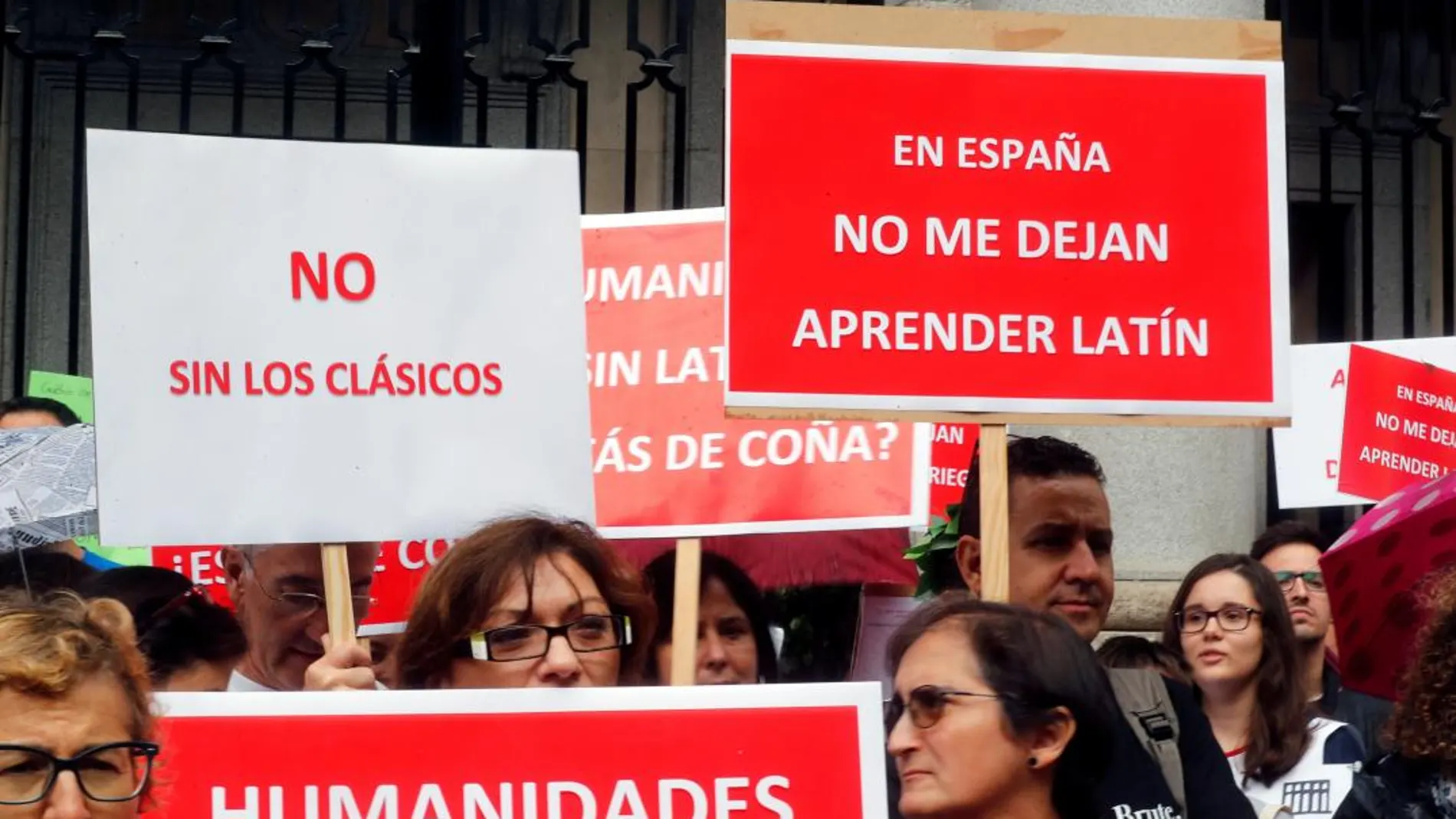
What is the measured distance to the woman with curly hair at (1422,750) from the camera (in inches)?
143

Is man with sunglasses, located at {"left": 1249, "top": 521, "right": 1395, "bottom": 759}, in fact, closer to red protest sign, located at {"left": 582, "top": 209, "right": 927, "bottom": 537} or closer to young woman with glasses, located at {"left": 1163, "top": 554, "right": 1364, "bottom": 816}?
young woman with glasses, located at {"left": 1163, "top": 554, "right": 1364, "bottom": 816}

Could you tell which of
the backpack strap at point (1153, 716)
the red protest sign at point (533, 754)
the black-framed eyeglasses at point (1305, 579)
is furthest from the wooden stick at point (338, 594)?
the black-framed eyeglasses at point (1305, 579)

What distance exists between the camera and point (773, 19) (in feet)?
14.6

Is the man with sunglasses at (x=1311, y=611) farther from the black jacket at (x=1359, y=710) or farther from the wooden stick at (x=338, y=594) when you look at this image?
the wooden stick at (x=338, y=594)

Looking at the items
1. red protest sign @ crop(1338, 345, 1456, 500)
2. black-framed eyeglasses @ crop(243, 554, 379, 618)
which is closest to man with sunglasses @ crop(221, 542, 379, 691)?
black-framed eyeglasses @ crop(243, 554, 379, 618)

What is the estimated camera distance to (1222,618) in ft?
17.8

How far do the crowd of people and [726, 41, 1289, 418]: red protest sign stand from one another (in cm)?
46

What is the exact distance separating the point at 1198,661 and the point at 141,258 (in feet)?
8.60

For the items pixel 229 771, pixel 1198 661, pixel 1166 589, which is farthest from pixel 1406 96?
pixel 229 771

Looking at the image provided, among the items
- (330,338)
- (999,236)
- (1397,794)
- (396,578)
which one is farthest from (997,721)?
(396,578)

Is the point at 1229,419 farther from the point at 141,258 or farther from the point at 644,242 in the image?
the point at 141,258

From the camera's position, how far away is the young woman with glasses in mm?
5234

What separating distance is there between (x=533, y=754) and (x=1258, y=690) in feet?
8.02

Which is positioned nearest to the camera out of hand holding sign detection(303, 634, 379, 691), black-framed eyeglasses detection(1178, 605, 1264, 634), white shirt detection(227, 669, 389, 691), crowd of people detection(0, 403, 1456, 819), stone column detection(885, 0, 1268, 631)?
crowd of people detection(0, 403, 1456, 819)
